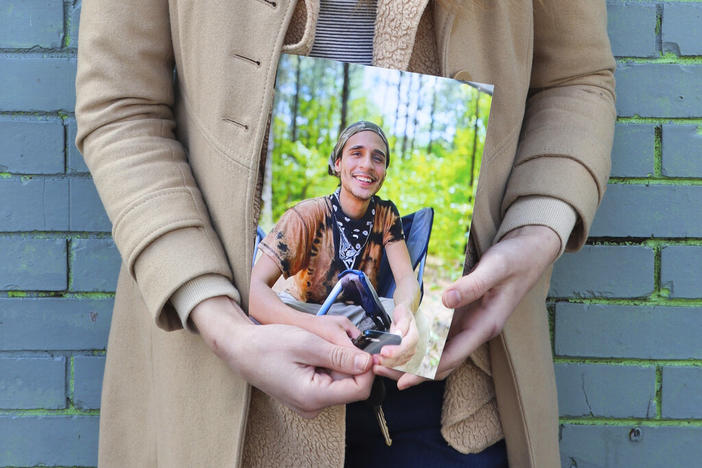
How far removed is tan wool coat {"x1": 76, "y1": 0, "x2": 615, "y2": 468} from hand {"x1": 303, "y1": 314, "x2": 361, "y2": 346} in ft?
0.39

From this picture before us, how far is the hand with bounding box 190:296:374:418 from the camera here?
801 millimetres

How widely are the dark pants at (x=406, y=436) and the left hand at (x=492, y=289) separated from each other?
0.09 metres

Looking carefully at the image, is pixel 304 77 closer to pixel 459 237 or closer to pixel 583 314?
pixel 459 237

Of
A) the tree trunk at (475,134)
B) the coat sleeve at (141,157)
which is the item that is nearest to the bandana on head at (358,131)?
the tree trunk at (475,134)

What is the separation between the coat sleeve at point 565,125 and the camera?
3.23 ft

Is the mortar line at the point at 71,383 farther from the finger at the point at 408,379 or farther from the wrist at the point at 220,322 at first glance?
the finger at the point at 408,379

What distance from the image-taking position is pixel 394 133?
81cm

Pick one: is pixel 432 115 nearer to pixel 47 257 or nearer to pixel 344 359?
pixel 344 359

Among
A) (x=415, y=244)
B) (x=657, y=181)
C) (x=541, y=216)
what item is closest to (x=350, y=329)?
(x=415, y=244)

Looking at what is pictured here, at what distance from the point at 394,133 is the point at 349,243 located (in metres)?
0.14

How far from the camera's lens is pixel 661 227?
143 centimetres

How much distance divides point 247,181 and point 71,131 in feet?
2.13

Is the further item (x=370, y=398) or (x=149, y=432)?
(x=149, y=432)

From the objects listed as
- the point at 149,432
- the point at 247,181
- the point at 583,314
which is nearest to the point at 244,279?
the point at 247,181
